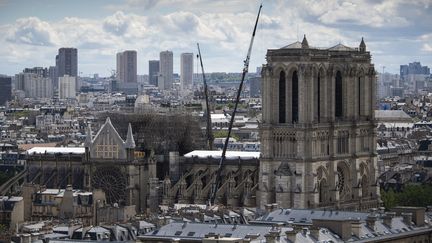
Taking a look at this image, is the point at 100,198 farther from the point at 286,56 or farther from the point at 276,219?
the point at 276,219

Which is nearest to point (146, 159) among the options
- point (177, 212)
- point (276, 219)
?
point (177, 212)

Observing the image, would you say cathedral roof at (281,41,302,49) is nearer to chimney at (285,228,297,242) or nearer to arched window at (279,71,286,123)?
arched window at (279,71,286,123)

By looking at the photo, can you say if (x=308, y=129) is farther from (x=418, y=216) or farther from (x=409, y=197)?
(x=418, y=216)

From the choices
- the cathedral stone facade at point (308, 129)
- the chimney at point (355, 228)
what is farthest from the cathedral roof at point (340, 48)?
the chimney at point (355, 228)

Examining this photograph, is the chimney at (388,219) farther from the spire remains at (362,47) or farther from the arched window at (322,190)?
the spire remains at (362,47)

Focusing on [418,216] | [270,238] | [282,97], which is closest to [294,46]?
[282,97]
